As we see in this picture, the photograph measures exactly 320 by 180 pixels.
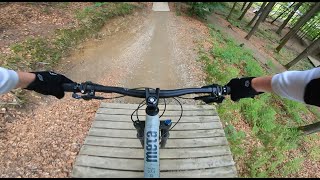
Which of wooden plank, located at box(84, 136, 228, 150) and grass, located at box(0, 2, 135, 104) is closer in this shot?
wooden plank, located at box(84, 136, 228, 150)

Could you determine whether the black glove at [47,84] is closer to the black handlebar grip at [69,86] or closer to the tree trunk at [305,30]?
the black handlebar grip at [69,86]

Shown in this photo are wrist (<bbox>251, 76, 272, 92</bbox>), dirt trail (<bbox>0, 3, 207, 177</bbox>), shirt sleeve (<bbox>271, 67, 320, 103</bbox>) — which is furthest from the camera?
dirt trail (<bbox>0, 3, 207, 177</bbox>)

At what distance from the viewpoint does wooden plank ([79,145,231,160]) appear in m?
5.41

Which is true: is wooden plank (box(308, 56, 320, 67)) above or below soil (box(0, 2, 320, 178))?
below

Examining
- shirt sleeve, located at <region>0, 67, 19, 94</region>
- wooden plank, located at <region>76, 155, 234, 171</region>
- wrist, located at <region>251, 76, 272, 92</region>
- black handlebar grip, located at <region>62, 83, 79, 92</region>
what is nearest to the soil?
wooden plank, located at <region>76, 155, 234, 171</region>

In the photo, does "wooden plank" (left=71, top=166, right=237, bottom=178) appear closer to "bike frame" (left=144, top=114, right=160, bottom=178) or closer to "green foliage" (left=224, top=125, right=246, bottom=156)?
"green foliage" (left=224, top=125, right=246, bottom=156)

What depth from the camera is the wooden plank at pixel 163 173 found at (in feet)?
16.4

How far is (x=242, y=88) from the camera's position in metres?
3.14

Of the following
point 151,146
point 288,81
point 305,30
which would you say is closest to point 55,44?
point 151,146

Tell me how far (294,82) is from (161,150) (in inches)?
143

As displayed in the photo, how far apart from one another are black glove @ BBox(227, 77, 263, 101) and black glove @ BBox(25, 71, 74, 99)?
86.8 inches

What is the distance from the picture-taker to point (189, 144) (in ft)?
19.2

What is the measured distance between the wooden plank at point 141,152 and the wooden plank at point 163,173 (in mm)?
382

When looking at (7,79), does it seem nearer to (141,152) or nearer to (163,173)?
(141,152)
